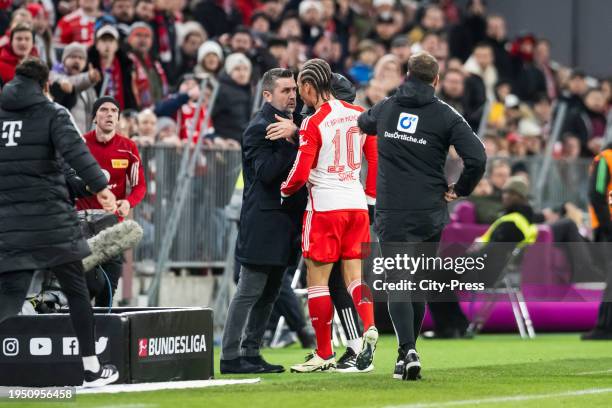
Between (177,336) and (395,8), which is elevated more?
(395,8)

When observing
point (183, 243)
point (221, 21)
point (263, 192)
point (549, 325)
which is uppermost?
point (221, 21)

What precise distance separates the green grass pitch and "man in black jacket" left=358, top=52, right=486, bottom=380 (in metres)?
0.53

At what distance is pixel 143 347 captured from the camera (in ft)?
30.5

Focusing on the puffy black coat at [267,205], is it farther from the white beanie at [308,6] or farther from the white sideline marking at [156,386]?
the white beanie at [308,6]

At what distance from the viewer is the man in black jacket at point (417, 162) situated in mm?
9719

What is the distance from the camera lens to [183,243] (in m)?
15.5

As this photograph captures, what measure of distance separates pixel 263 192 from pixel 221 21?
954cm

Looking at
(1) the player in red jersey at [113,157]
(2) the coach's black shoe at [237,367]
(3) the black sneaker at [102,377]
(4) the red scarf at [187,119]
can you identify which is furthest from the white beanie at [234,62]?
(3) the black sneaker at [102,377]

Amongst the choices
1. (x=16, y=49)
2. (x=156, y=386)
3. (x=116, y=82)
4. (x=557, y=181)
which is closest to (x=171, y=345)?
(x=156, y=386)

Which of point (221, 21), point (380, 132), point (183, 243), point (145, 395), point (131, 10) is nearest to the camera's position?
point (145, 395)

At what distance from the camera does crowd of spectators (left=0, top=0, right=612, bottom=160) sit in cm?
1529

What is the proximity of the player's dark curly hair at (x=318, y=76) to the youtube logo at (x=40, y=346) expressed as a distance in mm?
2585

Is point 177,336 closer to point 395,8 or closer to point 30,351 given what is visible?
point 30,351

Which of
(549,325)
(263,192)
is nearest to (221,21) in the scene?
(549,325)
